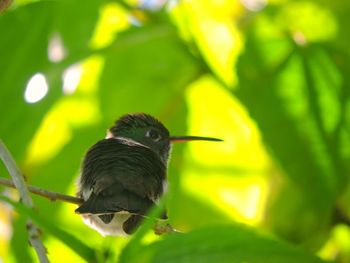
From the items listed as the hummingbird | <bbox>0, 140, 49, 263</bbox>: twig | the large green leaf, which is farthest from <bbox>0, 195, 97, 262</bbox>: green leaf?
the large green leaf

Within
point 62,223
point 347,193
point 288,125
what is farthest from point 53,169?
point 347,193

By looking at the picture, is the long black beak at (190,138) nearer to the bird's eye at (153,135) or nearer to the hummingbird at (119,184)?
the hummingbird at (119,184)

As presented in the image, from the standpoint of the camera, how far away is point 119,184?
239 centimetres

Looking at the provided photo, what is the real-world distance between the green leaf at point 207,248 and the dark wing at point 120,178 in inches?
33.9

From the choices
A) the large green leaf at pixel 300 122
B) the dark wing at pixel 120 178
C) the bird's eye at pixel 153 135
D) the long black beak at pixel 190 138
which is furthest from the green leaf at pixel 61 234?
the bird's eye at pixel 153 135

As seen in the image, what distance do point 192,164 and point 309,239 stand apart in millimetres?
664

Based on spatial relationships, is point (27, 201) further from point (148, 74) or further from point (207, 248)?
point (148, 74)

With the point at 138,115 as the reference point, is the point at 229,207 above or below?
below

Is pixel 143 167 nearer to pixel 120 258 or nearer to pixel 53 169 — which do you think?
pixel 53 169

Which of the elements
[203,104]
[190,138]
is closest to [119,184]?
[190,138]

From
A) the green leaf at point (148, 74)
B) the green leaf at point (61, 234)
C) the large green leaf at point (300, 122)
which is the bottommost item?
the large green leaf at point (300, 122)

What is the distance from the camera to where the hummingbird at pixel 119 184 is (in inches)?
87.2

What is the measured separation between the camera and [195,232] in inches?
51.8

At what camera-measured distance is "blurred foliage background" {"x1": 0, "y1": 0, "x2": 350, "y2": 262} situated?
262 centimetres
